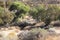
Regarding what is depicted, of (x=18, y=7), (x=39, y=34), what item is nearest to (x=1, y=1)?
(x=18, y=7)

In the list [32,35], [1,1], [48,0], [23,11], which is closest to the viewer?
[32,35]

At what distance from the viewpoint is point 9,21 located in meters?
26.7

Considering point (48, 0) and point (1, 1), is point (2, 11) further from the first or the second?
point (48, 0)

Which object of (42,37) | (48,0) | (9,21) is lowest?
(48,0)

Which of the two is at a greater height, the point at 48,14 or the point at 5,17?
the point at 48,14

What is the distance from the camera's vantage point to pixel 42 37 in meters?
15.1

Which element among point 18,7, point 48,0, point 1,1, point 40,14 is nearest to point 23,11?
point 18,7

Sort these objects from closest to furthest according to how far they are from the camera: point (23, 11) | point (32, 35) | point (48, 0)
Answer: point (32, 35)
point (23, 11)
point (48, 0)

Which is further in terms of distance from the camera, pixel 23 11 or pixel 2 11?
pixel 23 11

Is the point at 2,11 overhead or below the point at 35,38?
below

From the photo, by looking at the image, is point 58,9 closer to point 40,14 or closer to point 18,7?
point 40,14

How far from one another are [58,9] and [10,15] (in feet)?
17.6

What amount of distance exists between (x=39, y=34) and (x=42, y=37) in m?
0.28

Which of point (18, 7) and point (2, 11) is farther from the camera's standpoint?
point (18, 7)
